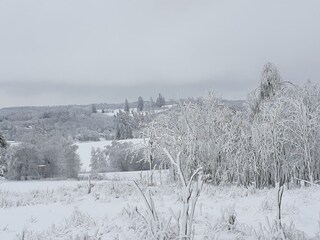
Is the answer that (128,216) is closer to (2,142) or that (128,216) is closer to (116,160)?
(2,142)

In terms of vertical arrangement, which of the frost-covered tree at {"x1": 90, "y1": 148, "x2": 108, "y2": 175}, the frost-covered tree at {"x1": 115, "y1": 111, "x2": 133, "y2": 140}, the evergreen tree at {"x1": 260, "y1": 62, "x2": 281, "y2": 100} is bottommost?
the frost-covered tree at {"x1": 90, "y1": 148, "x2": 108, "y2": 175}

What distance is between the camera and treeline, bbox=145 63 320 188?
22.8m

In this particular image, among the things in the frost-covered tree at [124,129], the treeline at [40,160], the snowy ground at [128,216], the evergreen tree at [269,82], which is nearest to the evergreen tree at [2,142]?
the snowy ground at [128,216]

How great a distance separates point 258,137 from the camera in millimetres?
23016

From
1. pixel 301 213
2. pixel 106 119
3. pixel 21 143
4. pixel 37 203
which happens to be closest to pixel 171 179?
pixel 37 203

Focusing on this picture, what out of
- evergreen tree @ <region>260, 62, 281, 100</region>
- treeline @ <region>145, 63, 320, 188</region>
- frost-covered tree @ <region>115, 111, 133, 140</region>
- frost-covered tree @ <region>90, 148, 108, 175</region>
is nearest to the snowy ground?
treeline @ <region>145, 63, 320, 188</region>

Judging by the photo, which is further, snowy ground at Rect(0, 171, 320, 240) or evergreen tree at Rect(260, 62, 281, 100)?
evergreen tree at Rect(260, 62, 281, 100)

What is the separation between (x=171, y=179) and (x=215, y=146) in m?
4.70

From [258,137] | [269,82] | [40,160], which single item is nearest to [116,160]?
[40,160]

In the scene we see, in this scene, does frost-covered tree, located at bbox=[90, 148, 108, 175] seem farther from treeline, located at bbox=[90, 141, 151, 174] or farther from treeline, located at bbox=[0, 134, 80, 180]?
treeline, located at bbox=[0, 134, 80, 180]

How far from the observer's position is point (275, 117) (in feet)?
74.9

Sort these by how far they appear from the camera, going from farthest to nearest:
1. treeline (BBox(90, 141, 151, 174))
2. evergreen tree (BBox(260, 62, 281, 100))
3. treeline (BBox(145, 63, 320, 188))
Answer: treeline (BBox(90, 141, 151, 174))
evergreen tree (BBox(260, 62, 281, 100))
treeline (BBox(145, 63, 320, 188))

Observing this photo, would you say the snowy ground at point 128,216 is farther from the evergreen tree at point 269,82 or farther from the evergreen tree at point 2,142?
the evergreen tree at point 2,142

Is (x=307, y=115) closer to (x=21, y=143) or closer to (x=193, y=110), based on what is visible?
(x=193, y=110)
